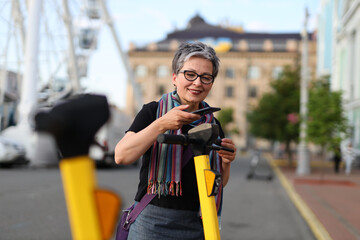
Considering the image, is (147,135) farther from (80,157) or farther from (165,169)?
(80,157)

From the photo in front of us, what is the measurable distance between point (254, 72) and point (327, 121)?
5256cm

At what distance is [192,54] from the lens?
186 cm

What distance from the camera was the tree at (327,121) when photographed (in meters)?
16.7

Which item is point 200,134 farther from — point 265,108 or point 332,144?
point 265,108

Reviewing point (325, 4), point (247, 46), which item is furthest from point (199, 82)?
point (247, 46)

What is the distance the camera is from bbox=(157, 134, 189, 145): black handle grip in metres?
1.45

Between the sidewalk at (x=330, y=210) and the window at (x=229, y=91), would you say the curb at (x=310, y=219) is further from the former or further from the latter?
the window at (x=229, y=91)

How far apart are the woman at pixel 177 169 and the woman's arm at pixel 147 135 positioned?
10 cm

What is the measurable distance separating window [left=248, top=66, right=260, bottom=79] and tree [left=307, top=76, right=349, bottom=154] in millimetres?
51573

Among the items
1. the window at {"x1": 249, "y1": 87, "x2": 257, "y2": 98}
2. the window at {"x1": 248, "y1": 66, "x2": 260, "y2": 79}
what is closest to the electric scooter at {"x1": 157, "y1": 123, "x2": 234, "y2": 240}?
the window at {"x1": 248, "y1": 66, "x2": 260, "y2": 79}

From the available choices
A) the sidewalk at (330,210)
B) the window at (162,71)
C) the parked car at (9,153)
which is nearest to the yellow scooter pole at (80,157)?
the sidewalk at (330,210)

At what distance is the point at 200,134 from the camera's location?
1.63 meters

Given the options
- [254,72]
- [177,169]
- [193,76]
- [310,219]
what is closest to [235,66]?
[254,72]

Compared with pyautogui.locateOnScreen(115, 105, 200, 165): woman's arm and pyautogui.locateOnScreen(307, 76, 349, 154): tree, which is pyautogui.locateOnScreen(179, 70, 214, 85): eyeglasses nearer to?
pyautogui.locateOnScreen(115, 105, 200, 165): woman's arm
